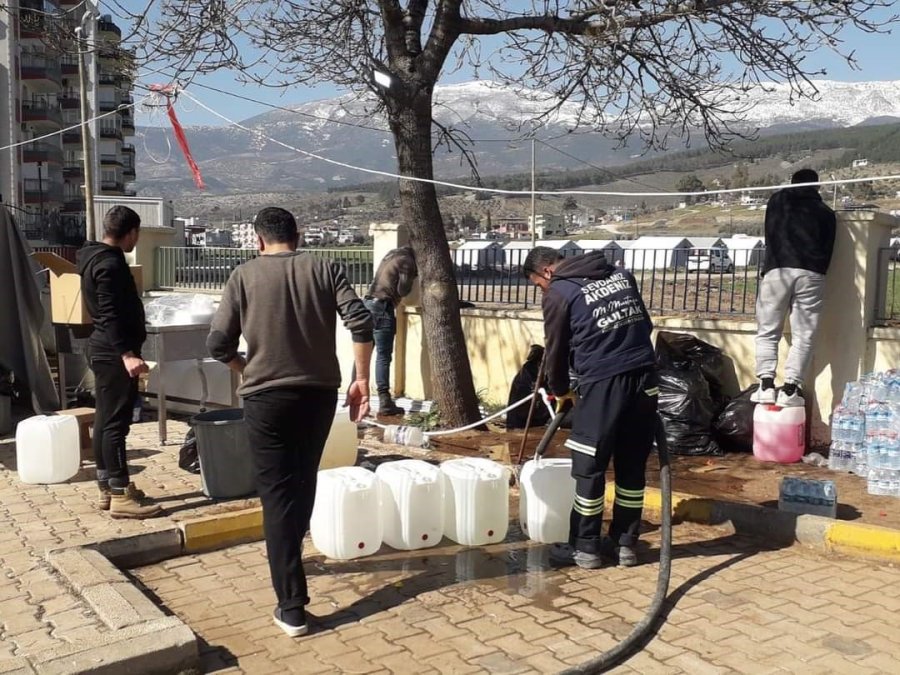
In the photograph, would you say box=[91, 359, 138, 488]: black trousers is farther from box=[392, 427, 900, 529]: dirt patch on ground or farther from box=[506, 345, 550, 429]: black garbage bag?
box=[506, 345, 550, 429]: black garbage bag

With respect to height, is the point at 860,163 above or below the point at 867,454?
above

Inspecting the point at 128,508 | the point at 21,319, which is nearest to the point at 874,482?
the point at 128,508

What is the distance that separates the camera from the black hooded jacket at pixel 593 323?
4852 millimetres

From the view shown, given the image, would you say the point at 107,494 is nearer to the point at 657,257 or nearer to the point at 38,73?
the point at 657,257

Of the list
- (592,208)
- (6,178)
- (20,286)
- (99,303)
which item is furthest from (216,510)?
(592,208)

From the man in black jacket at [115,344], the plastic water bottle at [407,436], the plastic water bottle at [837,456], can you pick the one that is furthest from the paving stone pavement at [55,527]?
the plastic water bottle at [837,456]

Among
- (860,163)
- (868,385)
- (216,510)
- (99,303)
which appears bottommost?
(216,510)

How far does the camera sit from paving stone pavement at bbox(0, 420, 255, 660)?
4.11 metres

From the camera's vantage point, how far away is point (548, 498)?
5250mm

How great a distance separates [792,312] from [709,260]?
1.23m

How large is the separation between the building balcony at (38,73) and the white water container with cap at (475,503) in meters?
68.3

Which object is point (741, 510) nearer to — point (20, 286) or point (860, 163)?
point (20, 286)

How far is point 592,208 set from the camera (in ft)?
308

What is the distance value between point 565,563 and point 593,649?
1057mm
